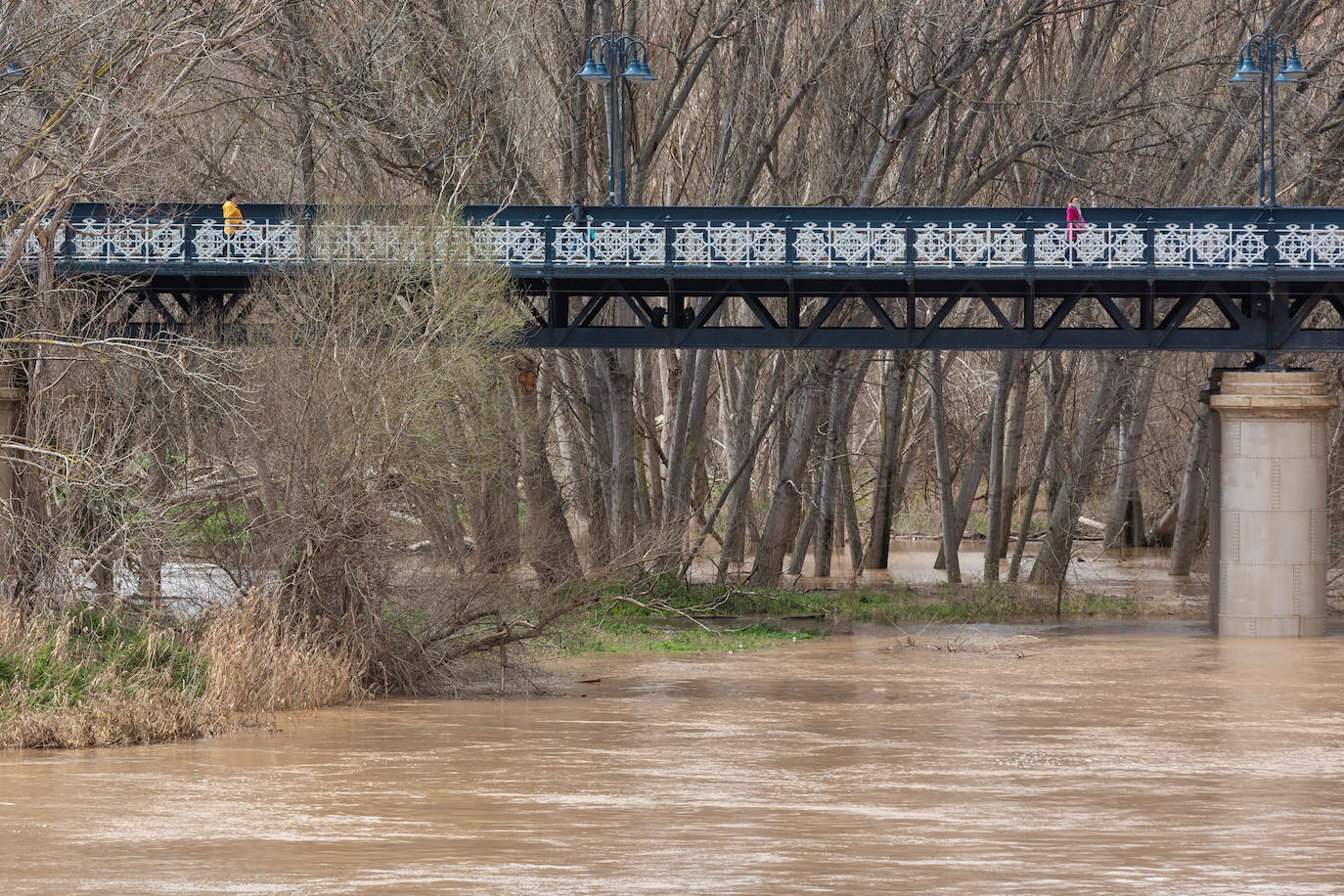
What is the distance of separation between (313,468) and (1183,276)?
15253 millimetres

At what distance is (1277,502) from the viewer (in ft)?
106

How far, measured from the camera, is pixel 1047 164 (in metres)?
38.6

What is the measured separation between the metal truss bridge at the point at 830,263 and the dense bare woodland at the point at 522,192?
1.42 m

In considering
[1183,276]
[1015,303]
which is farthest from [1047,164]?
[1183,276]

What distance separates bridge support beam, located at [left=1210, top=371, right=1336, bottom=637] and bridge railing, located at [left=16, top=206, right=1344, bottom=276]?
2372 mm

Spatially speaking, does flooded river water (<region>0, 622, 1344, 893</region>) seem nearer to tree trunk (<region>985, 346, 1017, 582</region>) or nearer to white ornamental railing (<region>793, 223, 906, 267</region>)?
white ornamental railing (<region>793, 223, 906, 267</region>)

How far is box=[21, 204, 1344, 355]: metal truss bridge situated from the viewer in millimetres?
30234

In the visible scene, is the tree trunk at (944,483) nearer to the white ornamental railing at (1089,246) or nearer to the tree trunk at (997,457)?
the tree trunk at (997,457)

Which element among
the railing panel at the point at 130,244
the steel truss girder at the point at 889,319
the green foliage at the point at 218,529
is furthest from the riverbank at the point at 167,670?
the railing panel at the point at 130,244

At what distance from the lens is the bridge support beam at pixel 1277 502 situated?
106 ft

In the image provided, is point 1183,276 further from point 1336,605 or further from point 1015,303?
point 1336,605

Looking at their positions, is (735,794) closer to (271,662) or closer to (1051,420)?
(271,662)

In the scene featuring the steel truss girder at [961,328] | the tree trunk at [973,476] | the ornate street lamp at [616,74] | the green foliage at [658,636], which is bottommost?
the green foliage at [658,636]

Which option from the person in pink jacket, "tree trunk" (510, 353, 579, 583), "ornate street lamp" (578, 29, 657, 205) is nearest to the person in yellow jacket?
"tree trunk" (510, 353, 579, 583)
